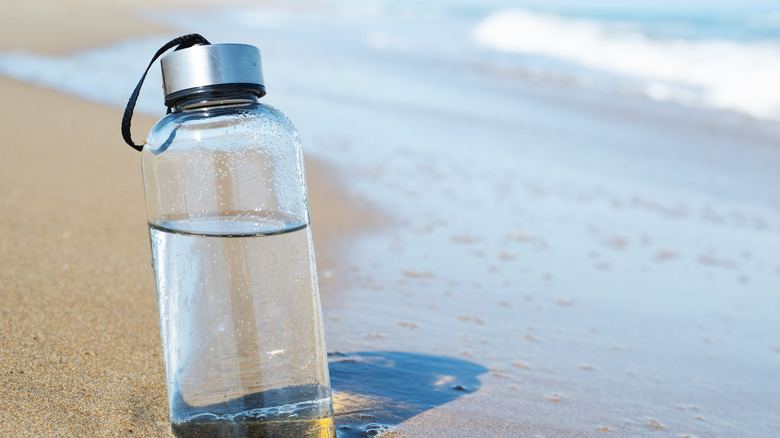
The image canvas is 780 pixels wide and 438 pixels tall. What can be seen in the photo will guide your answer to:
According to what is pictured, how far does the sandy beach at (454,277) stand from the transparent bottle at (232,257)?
241 millimetres

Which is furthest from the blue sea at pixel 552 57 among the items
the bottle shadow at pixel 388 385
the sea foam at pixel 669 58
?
the bottle shadow at pixel 388 385

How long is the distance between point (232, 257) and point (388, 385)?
28.2 inches

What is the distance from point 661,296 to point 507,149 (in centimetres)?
333

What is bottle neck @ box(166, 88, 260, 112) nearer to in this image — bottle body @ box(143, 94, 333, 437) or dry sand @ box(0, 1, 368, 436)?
bottle body @ box(143, 94, 333, 437)

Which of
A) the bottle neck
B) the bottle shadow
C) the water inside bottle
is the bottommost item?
the bottle shadow

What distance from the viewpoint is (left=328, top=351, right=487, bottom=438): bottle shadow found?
1.75m

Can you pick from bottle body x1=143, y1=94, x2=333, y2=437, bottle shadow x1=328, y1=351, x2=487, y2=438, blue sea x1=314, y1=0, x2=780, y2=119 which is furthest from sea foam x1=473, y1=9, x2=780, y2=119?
bottle body x1=143, y1=94, x2=333, y2=437

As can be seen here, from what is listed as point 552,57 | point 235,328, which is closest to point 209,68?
point 235,328

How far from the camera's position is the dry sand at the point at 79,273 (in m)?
1.61

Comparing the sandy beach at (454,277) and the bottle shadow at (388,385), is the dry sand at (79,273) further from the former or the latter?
the bottle shadow at (388,385)

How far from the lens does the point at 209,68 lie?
1.41 metres

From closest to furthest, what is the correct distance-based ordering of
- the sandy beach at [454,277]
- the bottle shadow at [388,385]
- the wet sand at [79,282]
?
1. the wet sand at [79,282]
2. the bottle shadow at [388,385]
3. the sandy beach at [454,277]

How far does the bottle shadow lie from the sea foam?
964cm

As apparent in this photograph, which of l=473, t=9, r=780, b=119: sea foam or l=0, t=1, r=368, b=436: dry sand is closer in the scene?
l=0, t=1, r=368, b=436: dry sand
